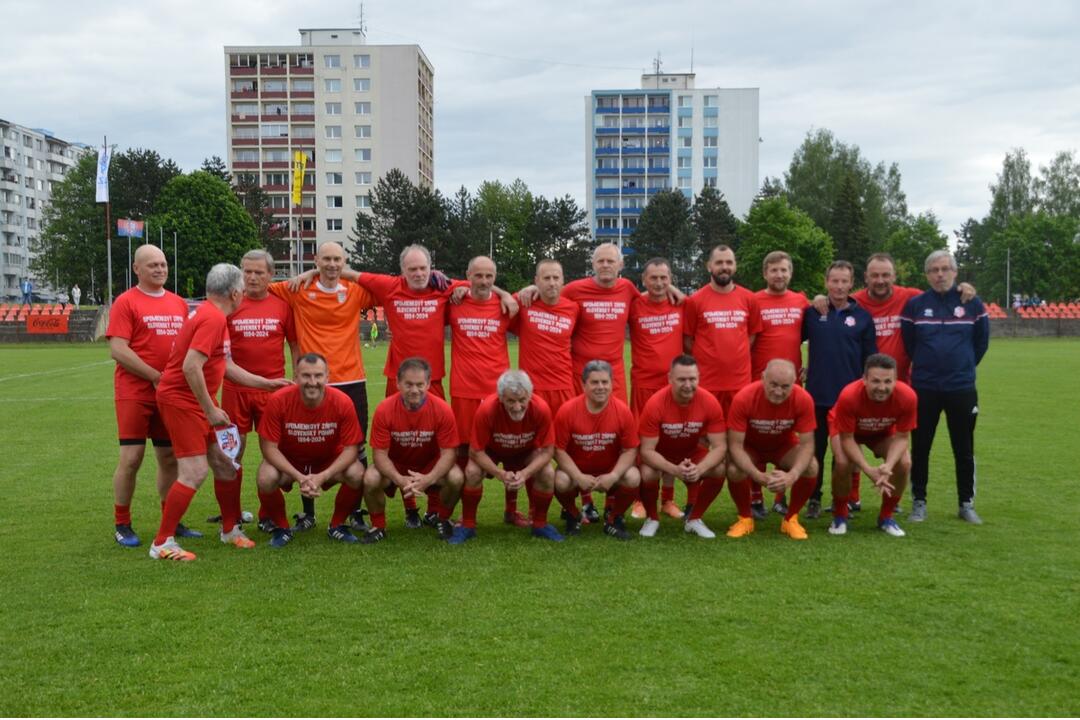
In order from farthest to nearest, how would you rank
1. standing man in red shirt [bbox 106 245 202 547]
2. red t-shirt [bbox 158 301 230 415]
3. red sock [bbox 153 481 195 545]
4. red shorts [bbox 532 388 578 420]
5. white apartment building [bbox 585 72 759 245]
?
white apartment building [bbox 585 72 759 245]
red shorts [bbox 532 388 578 420]
standing man in red shirt [bbox 106 245 202 547]
red sock [bbox 153 481 195 545]
red t-shirt [bbox 158 301 230 415]

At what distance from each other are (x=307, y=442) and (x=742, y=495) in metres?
3.16

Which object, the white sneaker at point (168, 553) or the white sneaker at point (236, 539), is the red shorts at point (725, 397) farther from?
the white sneaker at point (168, 553)

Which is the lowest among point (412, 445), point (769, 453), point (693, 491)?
point (693, 491)

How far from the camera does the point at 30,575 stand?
5289mm

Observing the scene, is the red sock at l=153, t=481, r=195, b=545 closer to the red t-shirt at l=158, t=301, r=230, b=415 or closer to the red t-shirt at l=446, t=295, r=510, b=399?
the red t-shirt at l=158, t=301, r=230, b=415

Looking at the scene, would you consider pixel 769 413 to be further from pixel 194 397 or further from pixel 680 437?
pixel 194 397

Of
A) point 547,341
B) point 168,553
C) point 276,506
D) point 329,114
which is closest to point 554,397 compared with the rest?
point 547,341

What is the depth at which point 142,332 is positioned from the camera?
603 centimetres

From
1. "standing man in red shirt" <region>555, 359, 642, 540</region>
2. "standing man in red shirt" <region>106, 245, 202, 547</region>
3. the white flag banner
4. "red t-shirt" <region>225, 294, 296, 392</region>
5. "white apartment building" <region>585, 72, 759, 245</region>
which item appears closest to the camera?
"standing man in red shirt" <region>106, 245, 202, 547</region>

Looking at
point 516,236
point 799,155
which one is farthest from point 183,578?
point 799,155

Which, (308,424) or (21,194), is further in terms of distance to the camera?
(21,194)

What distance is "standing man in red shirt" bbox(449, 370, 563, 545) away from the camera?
6.13 m

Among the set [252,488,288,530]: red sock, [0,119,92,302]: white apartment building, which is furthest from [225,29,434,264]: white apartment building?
[252,488,288,530]: red sock

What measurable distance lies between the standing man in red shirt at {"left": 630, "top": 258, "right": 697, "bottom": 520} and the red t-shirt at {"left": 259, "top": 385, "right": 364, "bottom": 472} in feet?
7.57
